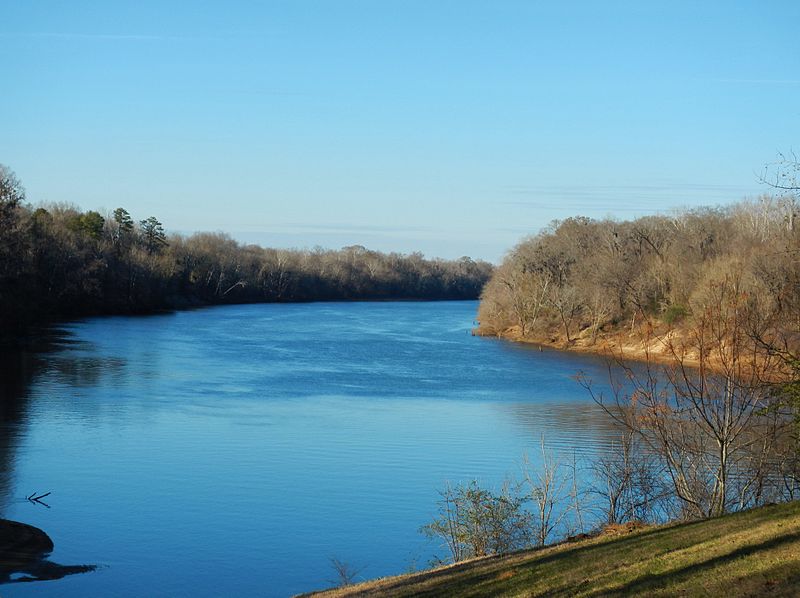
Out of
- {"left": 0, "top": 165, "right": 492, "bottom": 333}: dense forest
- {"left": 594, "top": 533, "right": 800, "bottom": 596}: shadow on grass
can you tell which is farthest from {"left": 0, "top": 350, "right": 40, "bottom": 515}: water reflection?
{"left": 594, "top": 533, "right": 800, "bottom": 596}: shadow on grass

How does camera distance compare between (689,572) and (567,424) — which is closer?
(689,572)

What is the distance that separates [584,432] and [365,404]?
993 cm

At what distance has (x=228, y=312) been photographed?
95.0 metres

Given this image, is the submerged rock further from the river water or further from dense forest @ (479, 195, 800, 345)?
dense forest @ (479, 195, 800, 345)

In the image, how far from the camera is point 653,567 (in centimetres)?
1005

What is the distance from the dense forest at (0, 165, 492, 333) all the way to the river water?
7.04 metres

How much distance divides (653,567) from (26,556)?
1235 centimetres

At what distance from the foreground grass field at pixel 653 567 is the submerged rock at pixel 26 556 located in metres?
6.21

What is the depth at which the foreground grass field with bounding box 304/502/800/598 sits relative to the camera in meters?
8.91

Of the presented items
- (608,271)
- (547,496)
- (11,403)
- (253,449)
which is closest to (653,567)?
(547,496)

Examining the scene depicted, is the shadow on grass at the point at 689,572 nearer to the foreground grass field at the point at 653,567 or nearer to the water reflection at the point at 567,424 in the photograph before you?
the foreground grass field at the point at 653,567

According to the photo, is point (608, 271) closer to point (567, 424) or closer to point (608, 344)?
point (608, 344)

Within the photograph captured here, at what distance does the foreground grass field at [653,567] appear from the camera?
8906mm

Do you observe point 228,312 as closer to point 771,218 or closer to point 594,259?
point 594,259
